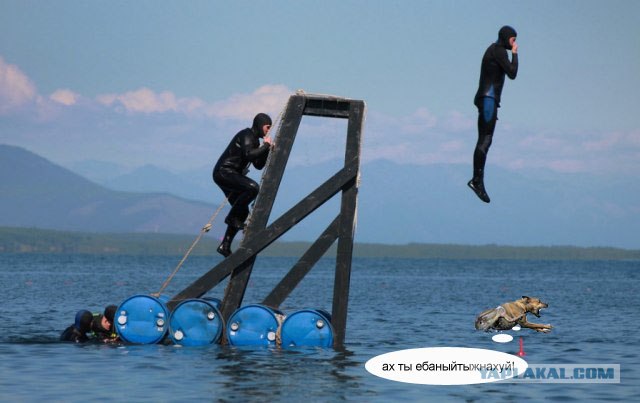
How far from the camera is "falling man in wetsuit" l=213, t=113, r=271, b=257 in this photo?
837 inches

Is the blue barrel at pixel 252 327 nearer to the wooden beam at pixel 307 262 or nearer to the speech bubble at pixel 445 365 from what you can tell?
the wooden beam at pixel 307 262

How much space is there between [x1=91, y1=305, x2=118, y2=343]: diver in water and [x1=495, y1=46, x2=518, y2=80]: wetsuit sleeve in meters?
11.0

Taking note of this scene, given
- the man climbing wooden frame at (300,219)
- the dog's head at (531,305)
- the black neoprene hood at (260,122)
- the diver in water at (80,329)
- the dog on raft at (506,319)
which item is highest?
the black neoprene hood at (260,122)

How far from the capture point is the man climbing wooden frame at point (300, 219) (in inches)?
833

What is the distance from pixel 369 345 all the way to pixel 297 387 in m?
7.74

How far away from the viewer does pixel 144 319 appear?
856 inches

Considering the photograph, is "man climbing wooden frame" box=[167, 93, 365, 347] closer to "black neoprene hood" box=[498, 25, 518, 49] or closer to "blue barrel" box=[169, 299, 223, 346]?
"blue barrel" box=[169, 299, 223, 346]

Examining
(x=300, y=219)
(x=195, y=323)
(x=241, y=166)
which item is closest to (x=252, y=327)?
(x=195, y=323)

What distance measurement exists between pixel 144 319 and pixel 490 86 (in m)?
9.98

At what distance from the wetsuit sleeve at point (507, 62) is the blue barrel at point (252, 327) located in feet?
28.5

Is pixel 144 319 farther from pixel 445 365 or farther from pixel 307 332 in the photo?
pixel 445 365

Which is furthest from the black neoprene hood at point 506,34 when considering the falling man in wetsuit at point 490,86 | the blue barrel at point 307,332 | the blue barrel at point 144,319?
the blue barrel at point 144,319

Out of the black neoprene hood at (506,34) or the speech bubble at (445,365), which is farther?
the speech bubble at (445,365)

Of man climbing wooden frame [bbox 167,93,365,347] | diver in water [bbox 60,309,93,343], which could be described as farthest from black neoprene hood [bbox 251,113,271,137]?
diver in water [bbox 60,309,93,343]
